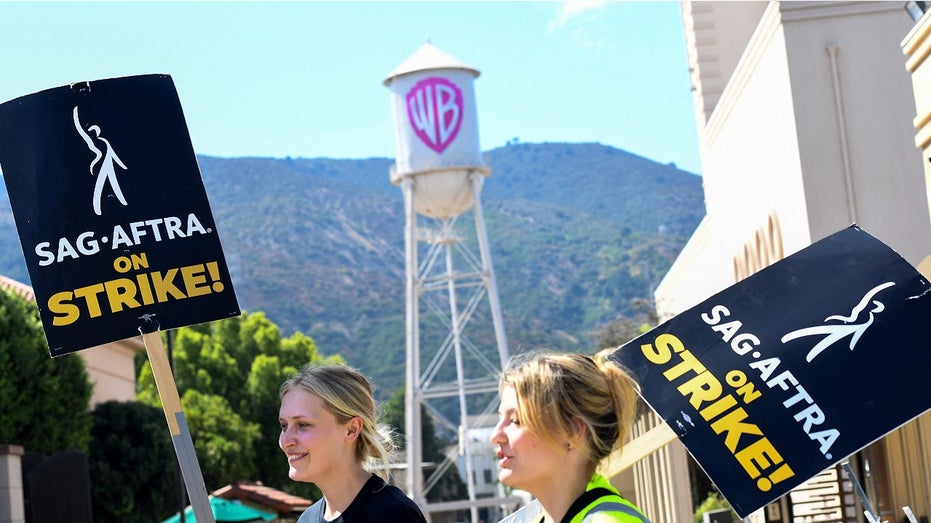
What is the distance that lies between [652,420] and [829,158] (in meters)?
3.26

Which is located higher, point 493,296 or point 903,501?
point 493,296

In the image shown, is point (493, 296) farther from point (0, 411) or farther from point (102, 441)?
point (0, 411)

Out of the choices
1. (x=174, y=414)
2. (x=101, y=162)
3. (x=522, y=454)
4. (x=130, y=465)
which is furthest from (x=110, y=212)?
(x=130, y=465)

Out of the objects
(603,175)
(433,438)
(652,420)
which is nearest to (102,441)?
(652,420)

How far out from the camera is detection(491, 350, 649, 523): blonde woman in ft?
11.6

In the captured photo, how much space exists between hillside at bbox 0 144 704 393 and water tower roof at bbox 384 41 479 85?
6758 cm

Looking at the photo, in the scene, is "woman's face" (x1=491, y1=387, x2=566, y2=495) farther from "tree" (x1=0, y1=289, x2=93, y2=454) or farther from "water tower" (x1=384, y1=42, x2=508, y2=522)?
"water tower" (x1=384, y1=42, x2=508, y2=522)

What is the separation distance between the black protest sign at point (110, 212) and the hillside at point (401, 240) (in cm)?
10159

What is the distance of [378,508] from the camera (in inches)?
188

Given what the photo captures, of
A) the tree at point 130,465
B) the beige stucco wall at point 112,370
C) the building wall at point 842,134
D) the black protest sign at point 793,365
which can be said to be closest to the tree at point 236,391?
the beige stucco wall at point 112,370

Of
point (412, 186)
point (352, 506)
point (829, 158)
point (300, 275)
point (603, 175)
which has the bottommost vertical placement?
point (352, 506)

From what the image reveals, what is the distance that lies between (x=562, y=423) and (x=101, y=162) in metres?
3.14

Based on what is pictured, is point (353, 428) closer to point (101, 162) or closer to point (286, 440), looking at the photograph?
point (286, 440)

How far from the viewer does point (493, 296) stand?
40469mm
